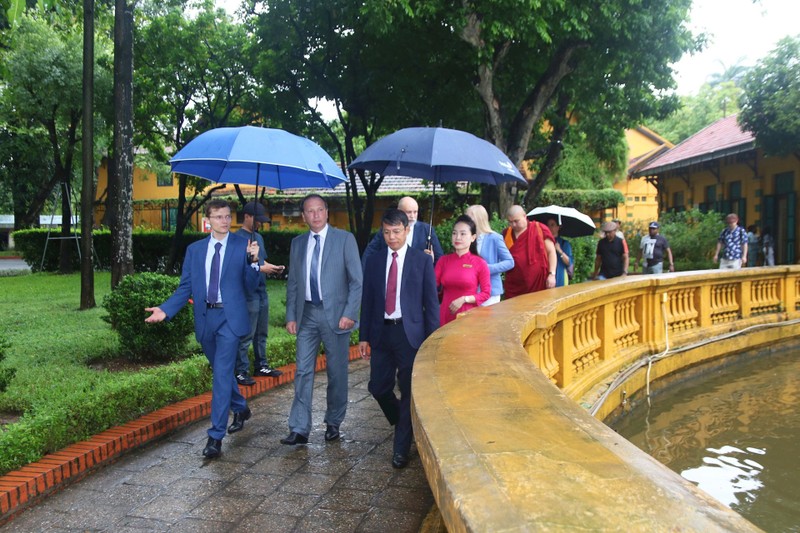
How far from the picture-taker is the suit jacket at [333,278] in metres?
5.56

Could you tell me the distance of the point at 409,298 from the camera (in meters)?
5.18

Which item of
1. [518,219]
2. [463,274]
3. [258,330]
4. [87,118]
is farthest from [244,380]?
[87,118]

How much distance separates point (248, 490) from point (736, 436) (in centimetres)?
503

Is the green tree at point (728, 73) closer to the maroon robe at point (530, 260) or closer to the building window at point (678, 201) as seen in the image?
the building window at point (678, 201)

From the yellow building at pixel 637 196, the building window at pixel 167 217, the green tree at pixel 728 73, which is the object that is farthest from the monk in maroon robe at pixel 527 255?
the green tree at pixel 728 73

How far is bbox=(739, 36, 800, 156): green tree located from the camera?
19.1m

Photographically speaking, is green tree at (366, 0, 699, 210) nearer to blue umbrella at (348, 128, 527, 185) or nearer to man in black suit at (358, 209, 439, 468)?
blue umbrella at (348, 128, 527, 185)

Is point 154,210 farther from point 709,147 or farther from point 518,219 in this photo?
point 518,219

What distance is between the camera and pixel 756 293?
11.6m

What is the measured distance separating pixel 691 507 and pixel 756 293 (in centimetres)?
1119

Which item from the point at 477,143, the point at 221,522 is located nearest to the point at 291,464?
the point at 221,522

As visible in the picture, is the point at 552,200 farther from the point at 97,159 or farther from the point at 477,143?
the point at 477,143

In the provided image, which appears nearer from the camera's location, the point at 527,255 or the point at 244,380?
the point at 244,380

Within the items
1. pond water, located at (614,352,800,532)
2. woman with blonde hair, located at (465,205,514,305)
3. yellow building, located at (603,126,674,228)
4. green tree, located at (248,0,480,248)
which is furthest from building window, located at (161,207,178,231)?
woman with blonde hair, located at (465,205,514,305)
